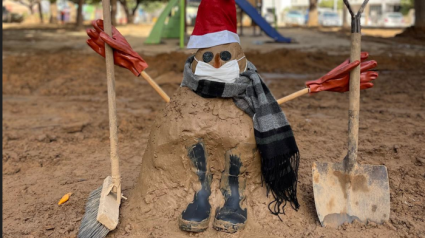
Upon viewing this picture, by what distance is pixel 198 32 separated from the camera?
8.83 feet

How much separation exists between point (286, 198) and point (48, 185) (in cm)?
195

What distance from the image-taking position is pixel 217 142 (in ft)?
8.81

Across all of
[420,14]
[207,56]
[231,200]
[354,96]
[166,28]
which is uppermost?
[420,14]

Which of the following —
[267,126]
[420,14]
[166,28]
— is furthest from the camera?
[420,14]

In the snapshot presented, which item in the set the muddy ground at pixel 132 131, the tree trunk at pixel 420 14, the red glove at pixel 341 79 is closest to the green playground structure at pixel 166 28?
the muddy ground at pixel 132 131

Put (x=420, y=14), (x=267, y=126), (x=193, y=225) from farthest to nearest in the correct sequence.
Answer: (x=420, y=14) → (x=267, y=126) → (x=193, y=225)

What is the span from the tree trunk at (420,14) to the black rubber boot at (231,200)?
1415cm

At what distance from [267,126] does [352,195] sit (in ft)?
2.32

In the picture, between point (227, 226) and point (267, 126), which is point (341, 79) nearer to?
point (267, 126)

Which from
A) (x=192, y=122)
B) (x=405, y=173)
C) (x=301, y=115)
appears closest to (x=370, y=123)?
(x=301, y=115)

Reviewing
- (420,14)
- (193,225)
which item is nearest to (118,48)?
(193,225)

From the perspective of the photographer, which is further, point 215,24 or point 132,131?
point 132,131

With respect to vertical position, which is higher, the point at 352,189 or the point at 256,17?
the point at 256,17

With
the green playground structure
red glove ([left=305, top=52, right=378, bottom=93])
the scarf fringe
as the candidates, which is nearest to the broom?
the scarf fringe
